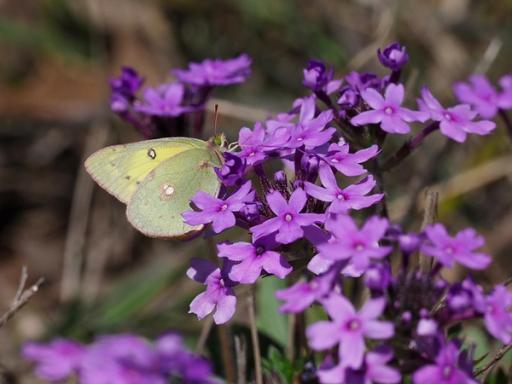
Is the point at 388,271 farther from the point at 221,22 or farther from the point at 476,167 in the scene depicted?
the point at 221,22

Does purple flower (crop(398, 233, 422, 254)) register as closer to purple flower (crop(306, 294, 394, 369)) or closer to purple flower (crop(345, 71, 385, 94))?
purple flower (crop(306, 294, 394, 369))

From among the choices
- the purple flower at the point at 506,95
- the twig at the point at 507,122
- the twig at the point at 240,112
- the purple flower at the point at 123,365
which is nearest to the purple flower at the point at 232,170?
the purple flower at the point at 123,365

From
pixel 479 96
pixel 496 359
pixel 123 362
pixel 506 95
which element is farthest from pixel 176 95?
pixel 123 362

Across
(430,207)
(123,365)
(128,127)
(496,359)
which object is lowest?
(128,127)

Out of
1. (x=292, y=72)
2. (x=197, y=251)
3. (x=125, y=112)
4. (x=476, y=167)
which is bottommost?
(x=197, y=251)

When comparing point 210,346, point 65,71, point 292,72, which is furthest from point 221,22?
point 210,346

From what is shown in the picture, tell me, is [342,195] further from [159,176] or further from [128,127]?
[128,127]

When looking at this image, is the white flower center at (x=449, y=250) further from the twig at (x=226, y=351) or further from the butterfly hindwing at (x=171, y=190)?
the twig at (x=226, y=351)
